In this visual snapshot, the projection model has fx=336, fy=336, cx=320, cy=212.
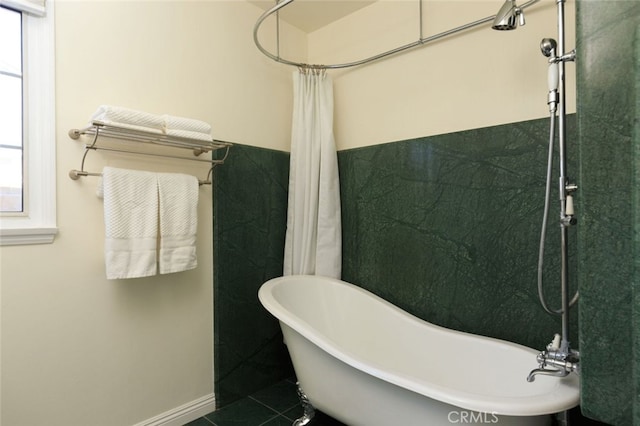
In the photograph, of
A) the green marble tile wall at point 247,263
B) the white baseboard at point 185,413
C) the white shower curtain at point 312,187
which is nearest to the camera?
the white baseboard at point 185,413

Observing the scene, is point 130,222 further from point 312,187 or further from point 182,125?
point 312,187

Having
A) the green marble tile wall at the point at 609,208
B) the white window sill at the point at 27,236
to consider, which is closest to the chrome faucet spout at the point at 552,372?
the green marble tile wall at the point at 609,208

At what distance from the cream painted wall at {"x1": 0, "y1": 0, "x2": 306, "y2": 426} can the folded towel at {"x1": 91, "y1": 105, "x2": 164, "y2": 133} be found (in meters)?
0.21

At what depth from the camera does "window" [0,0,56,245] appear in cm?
136

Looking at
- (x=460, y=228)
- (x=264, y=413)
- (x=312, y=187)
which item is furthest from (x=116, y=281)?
(x=460, y=228)

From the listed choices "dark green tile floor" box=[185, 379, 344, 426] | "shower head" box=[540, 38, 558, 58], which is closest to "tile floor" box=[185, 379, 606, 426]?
"dark green tile floor" box=[185, 379, 344, 426]

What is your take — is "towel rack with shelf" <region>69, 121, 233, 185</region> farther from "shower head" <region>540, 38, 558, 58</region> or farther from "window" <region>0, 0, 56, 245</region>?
"shower head" <region>540, 38, 558, 58</region>

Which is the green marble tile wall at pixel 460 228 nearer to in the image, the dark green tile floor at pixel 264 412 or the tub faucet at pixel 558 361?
the tub faucet at pixel 558 361

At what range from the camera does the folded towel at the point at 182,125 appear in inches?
61.3

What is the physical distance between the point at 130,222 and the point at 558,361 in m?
1.73

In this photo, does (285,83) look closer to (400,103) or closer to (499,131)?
(400,103)

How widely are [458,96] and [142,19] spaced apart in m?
1.68

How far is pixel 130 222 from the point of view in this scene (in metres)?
1.48

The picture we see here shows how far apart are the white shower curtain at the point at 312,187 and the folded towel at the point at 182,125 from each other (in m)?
0.67
